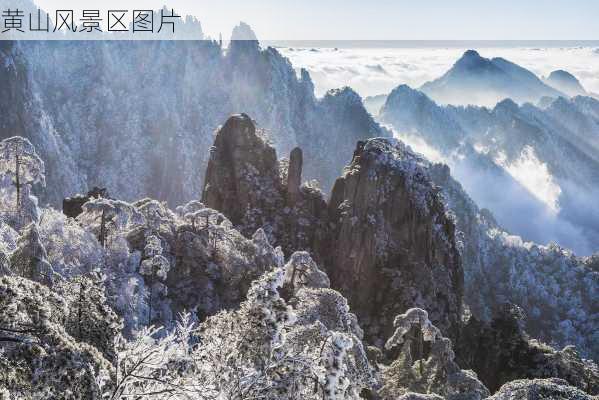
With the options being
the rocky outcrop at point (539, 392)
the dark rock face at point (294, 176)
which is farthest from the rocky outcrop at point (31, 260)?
the dark rock face at point (294, 176)

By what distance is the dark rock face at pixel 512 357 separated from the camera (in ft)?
125


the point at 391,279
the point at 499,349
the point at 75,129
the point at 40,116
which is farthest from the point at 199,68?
the point at 499,349

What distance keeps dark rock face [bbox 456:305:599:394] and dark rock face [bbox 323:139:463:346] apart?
342cm

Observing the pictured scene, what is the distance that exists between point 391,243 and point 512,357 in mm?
15709

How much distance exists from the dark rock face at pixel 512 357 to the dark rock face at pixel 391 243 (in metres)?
3.42

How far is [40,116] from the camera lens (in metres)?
126

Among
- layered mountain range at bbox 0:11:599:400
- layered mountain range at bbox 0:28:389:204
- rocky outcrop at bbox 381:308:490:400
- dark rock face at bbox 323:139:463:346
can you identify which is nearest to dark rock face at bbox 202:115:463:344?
dark rock face at bbox 323:139:463:346

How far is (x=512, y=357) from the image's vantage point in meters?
42.6

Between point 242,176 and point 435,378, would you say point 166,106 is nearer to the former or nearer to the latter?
point 242,176

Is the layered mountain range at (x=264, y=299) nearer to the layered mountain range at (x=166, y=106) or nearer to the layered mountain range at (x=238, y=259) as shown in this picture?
the layered mountain range at (x=238, y=259)

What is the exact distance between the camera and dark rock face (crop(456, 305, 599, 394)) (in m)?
38.2

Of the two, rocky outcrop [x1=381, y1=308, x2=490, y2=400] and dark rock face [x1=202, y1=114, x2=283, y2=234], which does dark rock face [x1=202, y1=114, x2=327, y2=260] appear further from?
rocky outcrop [x1=381, y1=308, x2=490, y2=400]

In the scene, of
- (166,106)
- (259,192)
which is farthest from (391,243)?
(166,106)

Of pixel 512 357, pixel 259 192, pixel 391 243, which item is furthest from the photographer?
pixel 259 192
